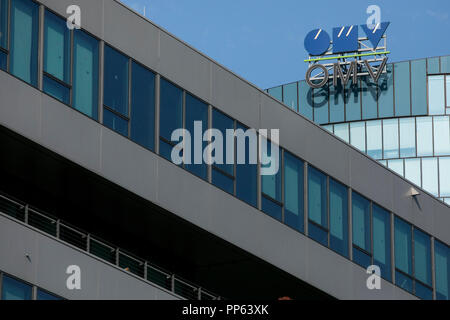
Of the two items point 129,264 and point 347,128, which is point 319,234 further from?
point 347,128

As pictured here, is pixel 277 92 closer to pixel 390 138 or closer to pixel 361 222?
pixel 390 138

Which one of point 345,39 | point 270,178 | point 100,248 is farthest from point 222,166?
point 345,39

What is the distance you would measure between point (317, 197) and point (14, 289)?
48.3 ft

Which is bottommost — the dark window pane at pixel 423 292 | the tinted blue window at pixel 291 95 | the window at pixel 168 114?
the dark window pane at pixel 423 292

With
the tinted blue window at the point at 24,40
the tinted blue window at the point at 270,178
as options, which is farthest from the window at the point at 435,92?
the tinted blue window at the point at 24,40

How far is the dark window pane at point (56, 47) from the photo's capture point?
1283 inches

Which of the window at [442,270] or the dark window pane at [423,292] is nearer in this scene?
the dark window pane at [423,292]

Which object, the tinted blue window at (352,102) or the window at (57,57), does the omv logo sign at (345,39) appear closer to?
the tinted blue window at (352,102)

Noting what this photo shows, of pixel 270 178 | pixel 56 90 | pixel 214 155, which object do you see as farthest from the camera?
pixel 270 178

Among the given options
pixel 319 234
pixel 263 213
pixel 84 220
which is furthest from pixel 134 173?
pixel 319 234

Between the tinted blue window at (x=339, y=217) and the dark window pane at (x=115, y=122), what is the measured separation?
10163 mm

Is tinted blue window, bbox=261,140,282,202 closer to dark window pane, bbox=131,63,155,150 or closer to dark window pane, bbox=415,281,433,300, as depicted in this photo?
dark window pane, bbox=131,63,155,150

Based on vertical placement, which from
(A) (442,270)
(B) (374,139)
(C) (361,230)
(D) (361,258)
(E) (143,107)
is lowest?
(D) (361,258)

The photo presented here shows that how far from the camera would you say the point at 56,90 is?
32.5 metres
